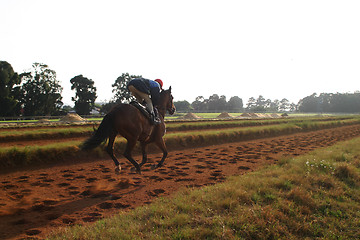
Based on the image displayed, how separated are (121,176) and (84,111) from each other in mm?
46657

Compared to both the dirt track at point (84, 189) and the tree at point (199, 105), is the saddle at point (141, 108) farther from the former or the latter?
the tree at point (199, 105)

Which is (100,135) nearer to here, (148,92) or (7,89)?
(148,92)

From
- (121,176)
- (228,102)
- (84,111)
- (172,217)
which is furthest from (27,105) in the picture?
(228,102)

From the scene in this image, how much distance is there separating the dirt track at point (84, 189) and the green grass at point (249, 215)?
30.6 inches

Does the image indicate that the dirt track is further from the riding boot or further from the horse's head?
the horse's head

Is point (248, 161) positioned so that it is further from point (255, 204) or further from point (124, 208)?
point (124, 208)

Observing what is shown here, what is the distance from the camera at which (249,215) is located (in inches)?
146

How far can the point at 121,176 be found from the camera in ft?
23.1

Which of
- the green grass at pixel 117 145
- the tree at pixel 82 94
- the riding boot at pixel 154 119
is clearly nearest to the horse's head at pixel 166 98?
the riding boot at pixel 154 119

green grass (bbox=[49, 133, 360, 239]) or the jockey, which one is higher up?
the jockey

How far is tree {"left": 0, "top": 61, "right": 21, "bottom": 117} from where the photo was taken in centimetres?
3597

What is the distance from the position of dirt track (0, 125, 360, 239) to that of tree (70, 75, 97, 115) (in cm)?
4415

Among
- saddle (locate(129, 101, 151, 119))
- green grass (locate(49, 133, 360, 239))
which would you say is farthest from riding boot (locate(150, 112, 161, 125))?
green grass (locate(49, 133, 360, 239))

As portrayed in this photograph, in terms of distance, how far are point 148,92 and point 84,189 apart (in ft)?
10.1
